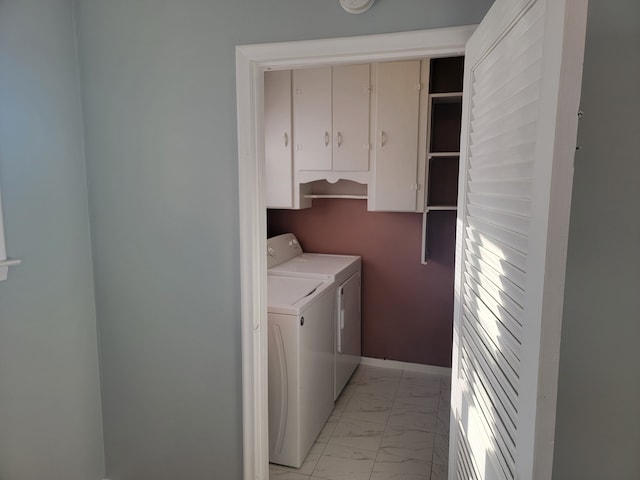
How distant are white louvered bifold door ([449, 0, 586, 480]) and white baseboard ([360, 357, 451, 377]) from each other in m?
2.19

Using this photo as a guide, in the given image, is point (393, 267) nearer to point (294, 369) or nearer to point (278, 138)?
point (278, 138)

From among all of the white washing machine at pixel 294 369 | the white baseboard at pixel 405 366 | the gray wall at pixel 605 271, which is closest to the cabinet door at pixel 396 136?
the white washing machine at pixel 294 369

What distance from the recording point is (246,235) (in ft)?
5.76

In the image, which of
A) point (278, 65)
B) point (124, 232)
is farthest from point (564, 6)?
point (124, 232)

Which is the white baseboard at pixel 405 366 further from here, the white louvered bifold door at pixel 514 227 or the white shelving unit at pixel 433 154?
the white louvered bifold door at pixel 514 227

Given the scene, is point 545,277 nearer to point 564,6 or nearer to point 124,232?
point 564,6

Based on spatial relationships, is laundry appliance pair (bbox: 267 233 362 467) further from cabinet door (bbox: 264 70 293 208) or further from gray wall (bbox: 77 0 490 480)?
gray wall (bbox: 77 0 490 480)

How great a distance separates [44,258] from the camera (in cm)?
179

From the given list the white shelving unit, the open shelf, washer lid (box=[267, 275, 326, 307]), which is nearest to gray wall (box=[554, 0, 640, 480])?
washer lid (box=[267, 275, 326, 307])

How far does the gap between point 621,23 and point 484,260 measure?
769mm

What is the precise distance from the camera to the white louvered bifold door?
2.50 feet

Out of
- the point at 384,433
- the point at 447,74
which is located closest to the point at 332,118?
the point at 447,74

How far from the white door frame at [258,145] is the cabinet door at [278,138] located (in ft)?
4.82

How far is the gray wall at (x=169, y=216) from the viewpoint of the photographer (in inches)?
68.3
